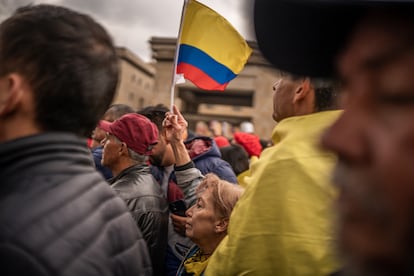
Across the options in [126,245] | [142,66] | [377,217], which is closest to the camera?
[377,217]

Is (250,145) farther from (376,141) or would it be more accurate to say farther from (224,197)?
(376,141)

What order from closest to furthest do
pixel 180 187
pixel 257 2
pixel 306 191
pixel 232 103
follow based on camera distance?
pixel 257 2
pixel 306 191
pixel 180 187
pixel 232 103

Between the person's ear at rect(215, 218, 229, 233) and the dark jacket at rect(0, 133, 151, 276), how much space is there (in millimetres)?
1315

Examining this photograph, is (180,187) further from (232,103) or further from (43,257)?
(232,103)

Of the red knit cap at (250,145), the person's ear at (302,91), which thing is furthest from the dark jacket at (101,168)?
the person's ear at (302,91)

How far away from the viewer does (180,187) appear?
3160mm

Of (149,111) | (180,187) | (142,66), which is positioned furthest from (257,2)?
(142,66)

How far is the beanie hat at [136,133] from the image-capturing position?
325 centimetres

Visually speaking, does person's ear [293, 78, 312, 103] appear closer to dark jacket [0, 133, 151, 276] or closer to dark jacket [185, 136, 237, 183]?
dark jacket [0, 133, 151, 276]

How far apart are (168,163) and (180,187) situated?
50 centimetres

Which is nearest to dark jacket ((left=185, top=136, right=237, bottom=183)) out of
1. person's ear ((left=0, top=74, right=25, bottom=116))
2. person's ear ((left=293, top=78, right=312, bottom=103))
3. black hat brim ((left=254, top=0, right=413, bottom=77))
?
person's ear ((left=293, top=78, right=312, bottom=103))

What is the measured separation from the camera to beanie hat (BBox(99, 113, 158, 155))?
128 inches

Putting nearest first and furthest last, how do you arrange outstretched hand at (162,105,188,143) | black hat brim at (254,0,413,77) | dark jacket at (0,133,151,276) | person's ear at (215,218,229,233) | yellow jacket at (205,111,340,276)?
black hat brim at (254,0,413,77) → dark jacket at (0,133,151,276) → yellow jacket at (205,111,340,276) → person's ear at (215,218,229,233) → outstretched hand at (162,105,188,143)

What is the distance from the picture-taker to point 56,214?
117 centimetres
